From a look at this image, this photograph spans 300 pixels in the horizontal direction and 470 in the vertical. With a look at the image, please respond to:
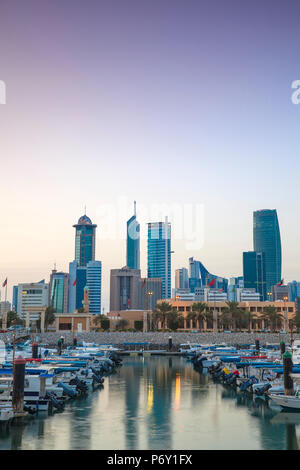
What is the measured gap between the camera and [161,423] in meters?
38.0

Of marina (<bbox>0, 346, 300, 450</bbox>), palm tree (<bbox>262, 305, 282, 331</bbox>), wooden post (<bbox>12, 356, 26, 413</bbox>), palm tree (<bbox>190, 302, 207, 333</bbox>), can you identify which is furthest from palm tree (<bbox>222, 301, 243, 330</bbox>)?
wooden post (<bbox>12, 356, 26, 413</bbox>)

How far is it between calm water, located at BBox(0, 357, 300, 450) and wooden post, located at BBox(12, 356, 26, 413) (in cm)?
191

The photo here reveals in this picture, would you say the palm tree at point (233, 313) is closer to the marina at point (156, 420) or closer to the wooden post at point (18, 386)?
the marina at point (156, 420)

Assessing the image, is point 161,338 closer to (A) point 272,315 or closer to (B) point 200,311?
(B) point 200,311

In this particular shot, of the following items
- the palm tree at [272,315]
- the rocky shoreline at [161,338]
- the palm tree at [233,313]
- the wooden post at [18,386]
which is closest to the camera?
the wooden post at [18,386]

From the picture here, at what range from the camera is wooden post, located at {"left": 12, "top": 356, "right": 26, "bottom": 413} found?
37656 mm

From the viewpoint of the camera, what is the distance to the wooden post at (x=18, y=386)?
3766cm

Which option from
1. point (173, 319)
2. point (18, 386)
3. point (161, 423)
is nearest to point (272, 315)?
point (173, 319)

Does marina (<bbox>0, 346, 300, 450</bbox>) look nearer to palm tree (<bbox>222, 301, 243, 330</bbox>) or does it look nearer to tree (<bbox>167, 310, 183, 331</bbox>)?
palm tree (<bbox>222, 301, 243, 330</bbox>)

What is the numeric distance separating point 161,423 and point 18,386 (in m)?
11.4

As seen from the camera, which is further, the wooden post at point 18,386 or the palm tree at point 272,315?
the palm tree at point 272,315

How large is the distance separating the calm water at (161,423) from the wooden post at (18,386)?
1913mm

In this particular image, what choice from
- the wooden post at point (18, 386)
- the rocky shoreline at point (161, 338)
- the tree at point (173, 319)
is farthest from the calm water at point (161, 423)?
the tree at point (173, 319)
